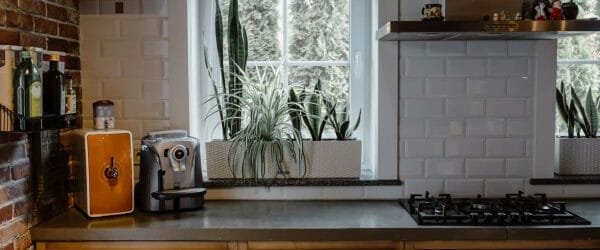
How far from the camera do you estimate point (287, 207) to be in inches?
104

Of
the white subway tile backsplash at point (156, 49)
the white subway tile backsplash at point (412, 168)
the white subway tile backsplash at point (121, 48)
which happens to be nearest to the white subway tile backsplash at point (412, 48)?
the white subway tile backsplash at point (412, 168)

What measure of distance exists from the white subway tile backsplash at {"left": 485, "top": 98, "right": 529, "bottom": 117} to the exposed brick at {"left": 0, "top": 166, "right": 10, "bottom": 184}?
6.49ft

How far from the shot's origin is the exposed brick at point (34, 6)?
2201 millimetres

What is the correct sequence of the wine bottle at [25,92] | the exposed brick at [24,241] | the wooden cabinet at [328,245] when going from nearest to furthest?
the wine bottle at [25,92], the exposed brick at [24,241], the wooden cabinet at [328,245]

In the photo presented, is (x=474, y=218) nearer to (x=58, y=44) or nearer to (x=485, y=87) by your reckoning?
(x=485, y=87)

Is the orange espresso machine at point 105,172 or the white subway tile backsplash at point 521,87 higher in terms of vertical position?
the white subway tile backsplash at point 521,87

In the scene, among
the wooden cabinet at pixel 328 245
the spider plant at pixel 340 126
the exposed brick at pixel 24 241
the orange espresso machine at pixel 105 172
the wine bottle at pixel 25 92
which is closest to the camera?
the wine bottle at pixel 25 92

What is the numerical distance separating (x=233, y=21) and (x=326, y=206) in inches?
36.3

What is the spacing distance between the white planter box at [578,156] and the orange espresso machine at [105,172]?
6.30 feet

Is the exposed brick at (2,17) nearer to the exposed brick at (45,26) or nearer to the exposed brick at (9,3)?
the exposed brick at (9,3)

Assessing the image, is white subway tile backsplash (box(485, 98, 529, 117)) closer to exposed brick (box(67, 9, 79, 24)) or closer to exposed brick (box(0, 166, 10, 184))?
exposed brick (box(67, 9, 79, 24))

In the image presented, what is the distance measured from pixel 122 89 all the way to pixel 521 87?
1.80 metres

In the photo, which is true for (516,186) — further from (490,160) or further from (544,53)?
(544,53)

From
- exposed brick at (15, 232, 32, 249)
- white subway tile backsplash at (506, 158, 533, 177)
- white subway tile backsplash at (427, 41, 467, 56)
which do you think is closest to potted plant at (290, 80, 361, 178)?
white subway tile backsplash at (427, 41, 467, 56)
